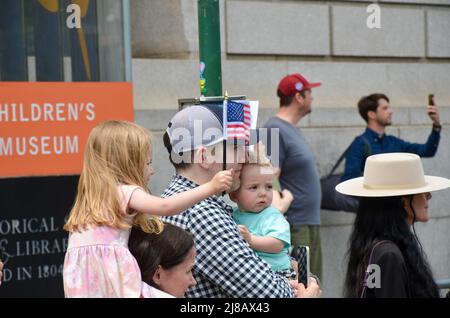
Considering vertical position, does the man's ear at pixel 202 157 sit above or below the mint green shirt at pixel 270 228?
above

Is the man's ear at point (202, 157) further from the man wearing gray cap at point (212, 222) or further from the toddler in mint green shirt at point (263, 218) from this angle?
the toddler in mint green shirt at point (263, 218)

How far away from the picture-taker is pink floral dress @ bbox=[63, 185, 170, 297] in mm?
3699

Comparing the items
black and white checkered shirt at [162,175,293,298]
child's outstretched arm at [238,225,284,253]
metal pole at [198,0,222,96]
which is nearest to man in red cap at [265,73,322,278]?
metal pole at [198,0,222,96]

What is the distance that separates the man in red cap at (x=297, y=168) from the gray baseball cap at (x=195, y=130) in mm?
4392

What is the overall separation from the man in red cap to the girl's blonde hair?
4745 mm

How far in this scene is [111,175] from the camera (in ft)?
12.5

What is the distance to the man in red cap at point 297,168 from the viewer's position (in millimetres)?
8648

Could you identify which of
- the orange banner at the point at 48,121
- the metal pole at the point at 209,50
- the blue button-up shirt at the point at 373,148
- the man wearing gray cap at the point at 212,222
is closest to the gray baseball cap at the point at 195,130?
the man wearing gray cap at the point at 212,222

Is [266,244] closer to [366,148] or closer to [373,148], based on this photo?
[366,148]

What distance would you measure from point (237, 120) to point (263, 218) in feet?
2.41
